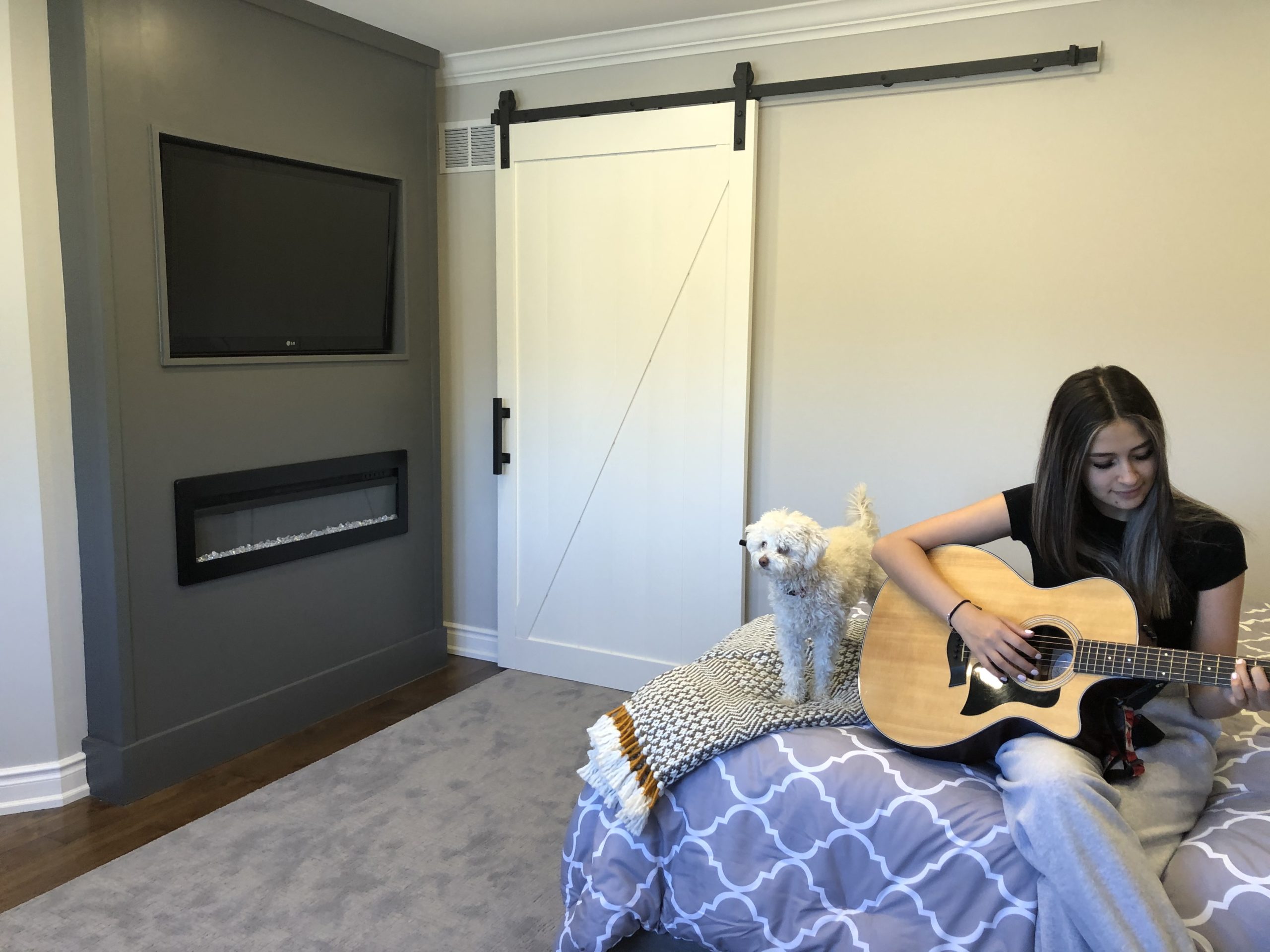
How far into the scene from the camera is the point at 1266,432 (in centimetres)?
271

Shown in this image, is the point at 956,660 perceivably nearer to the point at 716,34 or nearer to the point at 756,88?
the point at 756,88

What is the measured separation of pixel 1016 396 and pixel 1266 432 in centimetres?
68

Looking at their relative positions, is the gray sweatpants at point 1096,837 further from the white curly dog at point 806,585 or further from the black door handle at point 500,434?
the black door handle at point 500,434

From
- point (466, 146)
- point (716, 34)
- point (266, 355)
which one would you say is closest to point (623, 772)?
point (266, 355)

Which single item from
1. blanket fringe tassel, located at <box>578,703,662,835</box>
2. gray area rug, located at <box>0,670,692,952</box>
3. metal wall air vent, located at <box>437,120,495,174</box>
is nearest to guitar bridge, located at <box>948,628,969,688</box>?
blanket fringe tassel, located at <box>578,703,662,835</box>

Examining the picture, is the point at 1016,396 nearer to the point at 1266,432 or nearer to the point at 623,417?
the point at 1266,432

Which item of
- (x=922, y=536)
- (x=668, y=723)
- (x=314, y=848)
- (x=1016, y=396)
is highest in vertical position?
(x=1016, y=396)

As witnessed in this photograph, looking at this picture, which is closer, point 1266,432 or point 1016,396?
point 1266,432

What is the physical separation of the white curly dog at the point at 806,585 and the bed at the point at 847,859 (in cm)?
18

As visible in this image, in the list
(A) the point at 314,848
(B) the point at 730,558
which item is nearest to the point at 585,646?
(B) the point at 730,558

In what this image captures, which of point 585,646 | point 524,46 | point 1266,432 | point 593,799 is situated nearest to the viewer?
point 593,799

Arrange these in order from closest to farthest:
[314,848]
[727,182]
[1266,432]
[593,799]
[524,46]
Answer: [593,799]
[314,848]
[1266,432]
[727,182]
[524,46]

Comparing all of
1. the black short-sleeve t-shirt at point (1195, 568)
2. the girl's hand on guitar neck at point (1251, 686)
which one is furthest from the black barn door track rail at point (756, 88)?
the girl's hand on guitar neck at point (1251, 686)

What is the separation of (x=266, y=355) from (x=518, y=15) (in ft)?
4.66
